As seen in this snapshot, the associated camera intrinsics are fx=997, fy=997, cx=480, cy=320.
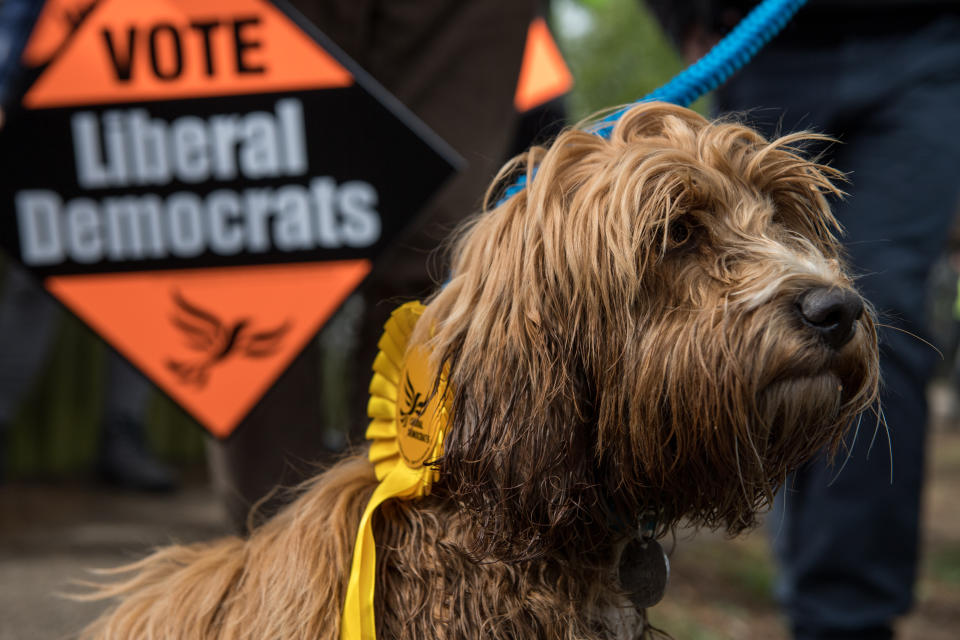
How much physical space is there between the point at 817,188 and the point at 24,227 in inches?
70.3

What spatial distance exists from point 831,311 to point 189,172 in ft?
5.09

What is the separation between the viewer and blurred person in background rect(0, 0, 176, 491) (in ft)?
15.6

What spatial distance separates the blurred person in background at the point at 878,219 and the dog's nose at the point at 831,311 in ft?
4.40

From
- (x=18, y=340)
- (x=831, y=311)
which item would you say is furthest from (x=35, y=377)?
(x=831, y=311)

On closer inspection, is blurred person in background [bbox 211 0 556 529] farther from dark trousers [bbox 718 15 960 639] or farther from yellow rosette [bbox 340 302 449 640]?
yellow rosette [bbox 340 302 449 640]

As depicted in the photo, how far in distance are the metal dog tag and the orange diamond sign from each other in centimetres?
102

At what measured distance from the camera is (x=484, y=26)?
2871mm

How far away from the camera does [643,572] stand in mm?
1683

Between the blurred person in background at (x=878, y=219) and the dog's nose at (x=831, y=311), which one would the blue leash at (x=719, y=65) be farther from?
the blurred person in background at (x=878, y=219)

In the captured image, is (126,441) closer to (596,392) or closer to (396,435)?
(396,435)

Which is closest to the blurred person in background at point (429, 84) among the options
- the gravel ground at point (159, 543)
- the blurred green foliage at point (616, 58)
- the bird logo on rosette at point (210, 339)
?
the bird logo on rosette at point (210, 339)

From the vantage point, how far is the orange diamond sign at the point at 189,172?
93.0 inches

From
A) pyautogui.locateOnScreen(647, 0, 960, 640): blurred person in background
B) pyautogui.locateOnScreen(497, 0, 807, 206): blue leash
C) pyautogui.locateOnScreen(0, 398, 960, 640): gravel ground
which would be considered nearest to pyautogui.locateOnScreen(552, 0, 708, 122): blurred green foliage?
pyautogui.locateOnScreen(0, 398, 960, 640): gravel ground

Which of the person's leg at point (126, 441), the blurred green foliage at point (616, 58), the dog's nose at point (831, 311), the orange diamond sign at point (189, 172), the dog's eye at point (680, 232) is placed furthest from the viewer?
the blurred green foliage at point (616, 58)
